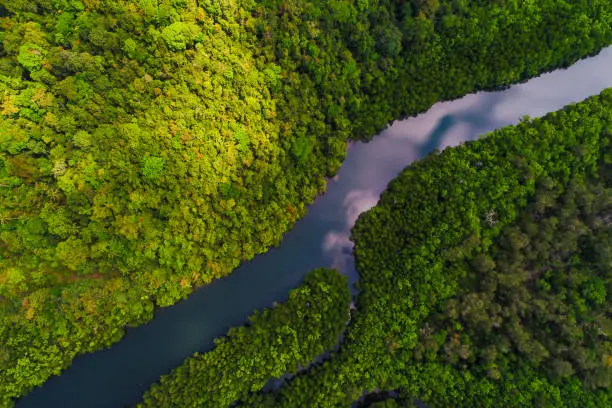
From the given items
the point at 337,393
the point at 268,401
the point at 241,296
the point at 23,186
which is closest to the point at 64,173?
the point at 23,186

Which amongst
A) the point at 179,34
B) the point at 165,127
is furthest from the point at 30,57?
the point at 179,34

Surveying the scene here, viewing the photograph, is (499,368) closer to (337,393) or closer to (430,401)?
(430,401)

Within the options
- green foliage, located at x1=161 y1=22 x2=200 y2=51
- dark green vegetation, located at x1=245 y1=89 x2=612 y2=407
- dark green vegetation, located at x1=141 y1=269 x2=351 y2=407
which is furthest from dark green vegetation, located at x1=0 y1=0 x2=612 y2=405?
dark green vegetation, located at x1=245 y1=89 x2=612 y2=407

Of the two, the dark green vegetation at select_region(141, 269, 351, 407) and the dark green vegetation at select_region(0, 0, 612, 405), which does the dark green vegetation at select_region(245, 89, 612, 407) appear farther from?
the dark green vegetation at select_region(0, 0, 612, 405)

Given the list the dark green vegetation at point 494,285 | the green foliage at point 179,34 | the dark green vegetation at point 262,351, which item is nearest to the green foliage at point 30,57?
the green foliage at point 179,34

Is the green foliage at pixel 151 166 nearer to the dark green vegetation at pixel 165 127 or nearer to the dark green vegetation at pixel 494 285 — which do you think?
the dark green vegetation at pixel 165 127

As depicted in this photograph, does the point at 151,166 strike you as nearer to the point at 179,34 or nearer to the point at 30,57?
the point at 179,34
